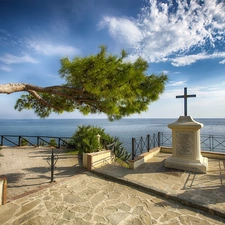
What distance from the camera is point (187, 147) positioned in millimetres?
6531

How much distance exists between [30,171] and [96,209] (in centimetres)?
420

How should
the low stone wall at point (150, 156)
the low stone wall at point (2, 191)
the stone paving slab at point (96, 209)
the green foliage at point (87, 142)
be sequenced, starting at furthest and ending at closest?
the green foliage at point (87, 142)
the low stone wall at point (150, 156)
the low stone wall at point (2, 191)
the stone paving slab at point (96, 209)

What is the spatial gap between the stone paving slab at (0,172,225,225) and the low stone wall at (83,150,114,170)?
5.61ft

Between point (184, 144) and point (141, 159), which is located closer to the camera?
point (184, 144)

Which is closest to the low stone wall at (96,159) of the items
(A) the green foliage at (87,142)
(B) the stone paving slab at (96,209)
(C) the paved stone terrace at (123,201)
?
(C) the paved stone terrace at (123,201)

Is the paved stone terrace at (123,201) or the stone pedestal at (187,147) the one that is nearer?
the paved stone terrace at (123,201)

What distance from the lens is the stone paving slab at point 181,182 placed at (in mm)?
3924

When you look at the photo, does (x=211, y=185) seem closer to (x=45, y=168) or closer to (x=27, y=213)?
(x=27, y=213)

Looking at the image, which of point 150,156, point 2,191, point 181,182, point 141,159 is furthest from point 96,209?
point 150,156

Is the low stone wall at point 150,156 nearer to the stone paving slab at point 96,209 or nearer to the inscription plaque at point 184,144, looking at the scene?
the inscription plaque at point 184,144

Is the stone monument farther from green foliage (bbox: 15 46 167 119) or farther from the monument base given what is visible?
green foliage (bbox: 15 46 167 119)

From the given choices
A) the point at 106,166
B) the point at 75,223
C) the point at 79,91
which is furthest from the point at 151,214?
the point at 79,91

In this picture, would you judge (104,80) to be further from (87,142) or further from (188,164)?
(188,164)

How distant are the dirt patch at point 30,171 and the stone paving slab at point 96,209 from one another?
82 centimetres
